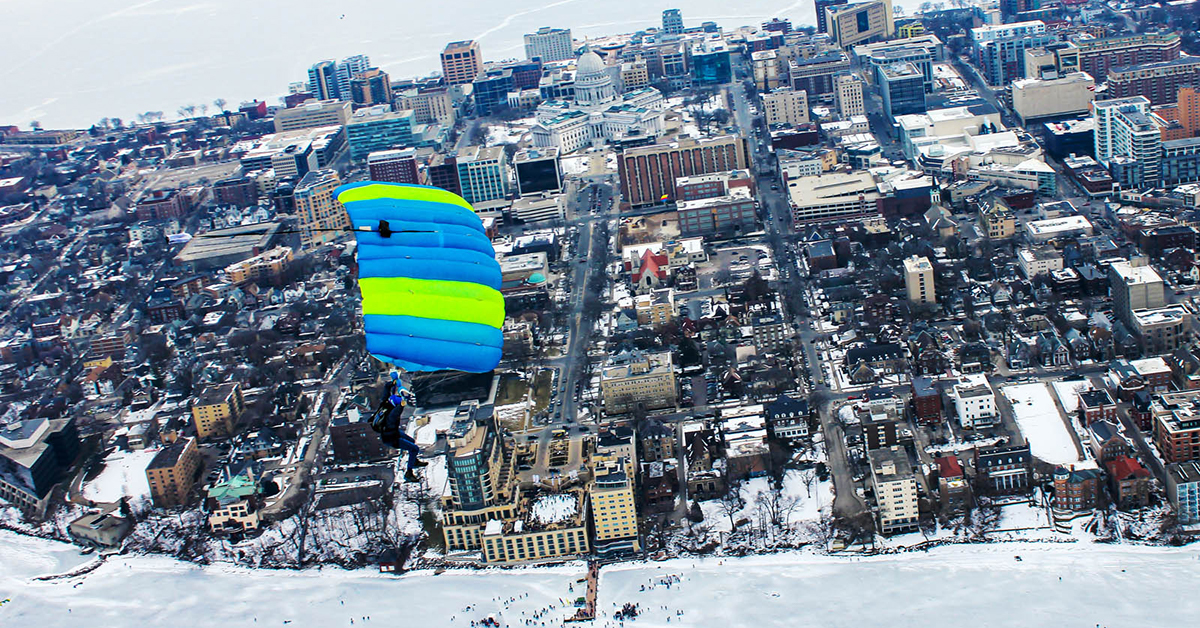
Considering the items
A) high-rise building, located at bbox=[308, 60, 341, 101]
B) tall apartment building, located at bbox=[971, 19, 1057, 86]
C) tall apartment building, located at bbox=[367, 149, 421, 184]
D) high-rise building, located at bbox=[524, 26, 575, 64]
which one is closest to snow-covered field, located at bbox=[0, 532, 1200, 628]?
tall apartment building, located at bbox=[367, 149, 421, 184]

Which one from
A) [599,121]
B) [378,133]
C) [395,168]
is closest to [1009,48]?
[599,121]

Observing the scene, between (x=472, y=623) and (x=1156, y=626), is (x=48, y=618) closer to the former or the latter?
(x=472, y=623)

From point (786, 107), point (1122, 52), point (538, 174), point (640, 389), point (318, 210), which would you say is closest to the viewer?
point (640, 389)

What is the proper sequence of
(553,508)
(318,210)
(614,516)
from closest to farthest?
(614,516) < (553,508) < (318,210)

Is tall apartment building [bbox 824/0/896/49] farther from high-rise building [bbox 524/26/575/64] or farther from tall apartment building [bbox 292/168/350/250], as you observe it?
tall apartment building [bbox 292/168/350/250]

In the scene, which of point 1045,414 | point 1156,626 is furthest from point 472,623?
point 1045,414

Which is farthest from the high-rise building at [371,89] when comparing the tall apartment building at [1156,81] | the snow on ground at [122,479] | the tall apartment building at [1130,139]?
the snow on ground at [122,479]

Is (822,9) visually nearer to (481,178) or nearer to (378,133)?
(378,133)
